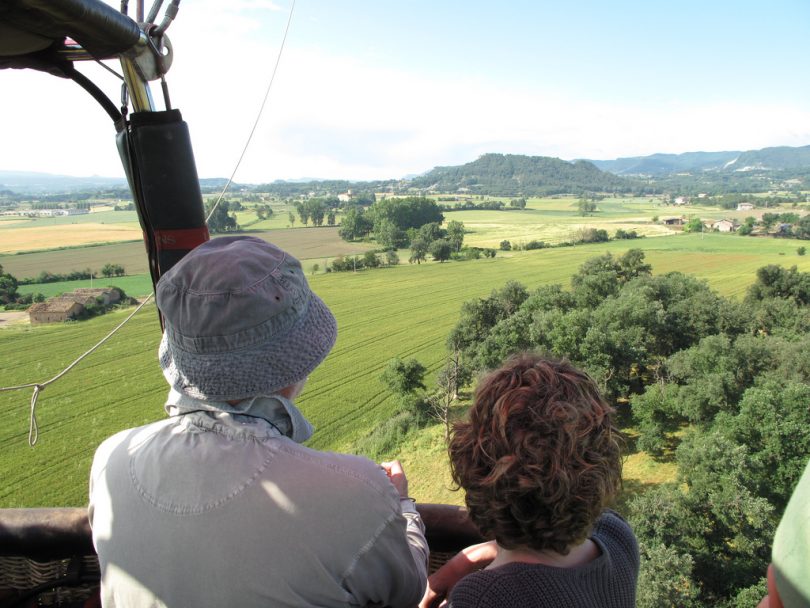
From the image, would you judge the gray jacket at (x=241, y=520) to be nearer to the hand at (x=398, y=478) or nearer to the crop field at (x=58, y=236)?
the hand at (x=398, y=478)

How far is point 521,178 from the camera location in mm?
125625

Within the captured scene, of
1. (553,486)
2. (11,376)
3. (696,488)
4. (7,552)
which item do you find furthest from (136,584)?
(11,376)

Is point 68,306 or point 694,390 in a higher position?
point 68,306

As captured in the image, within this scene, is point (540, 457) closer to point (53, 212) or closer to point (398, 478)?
point (398, 478)

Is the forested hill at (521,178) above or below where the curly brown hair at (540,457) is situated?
above

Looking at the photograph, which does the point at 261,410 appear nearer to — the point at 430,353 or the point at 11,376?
the point at 11,376

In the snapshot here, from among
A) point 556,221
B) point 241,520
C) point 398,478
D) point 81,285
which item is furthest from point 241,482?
point 556,221

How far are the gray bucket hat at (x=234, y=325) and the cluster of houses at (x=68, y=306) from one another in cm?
1999

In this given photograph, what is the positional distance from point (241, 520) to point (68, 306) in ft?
70.7

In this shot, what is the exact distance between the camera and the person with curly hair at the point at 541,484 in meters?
0.93

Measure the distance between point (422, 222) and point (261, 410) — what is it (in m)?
47.0

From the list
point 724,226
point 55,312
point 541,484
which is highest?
point 541,484

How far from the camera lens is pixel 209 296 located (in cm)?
86

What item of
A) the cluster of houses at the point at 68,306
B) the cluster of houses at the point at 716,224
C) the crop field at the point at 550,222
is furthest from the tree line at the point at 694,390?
the cluster of houses at the point at 716,224
